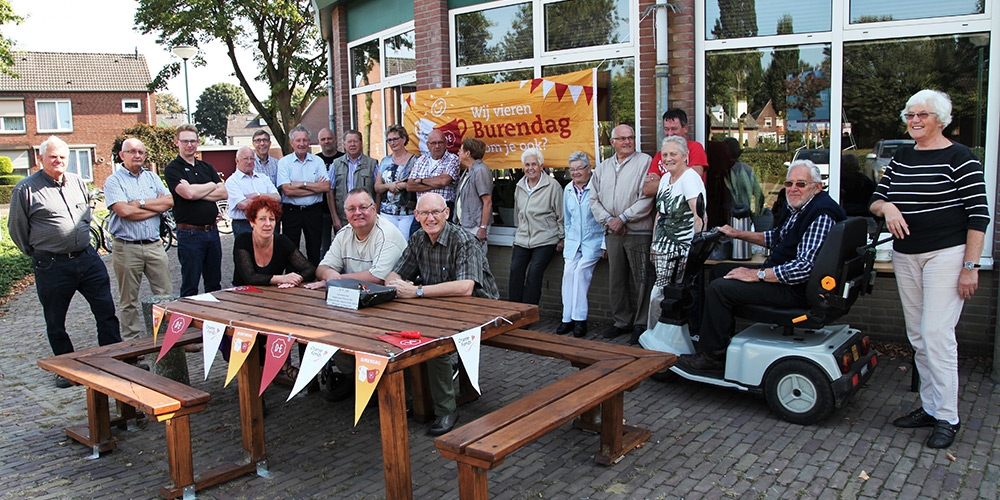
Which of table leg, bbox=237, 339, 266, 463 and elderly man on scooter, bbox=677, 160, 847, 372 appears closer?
table leg, bbox=237, 339, 266, 463

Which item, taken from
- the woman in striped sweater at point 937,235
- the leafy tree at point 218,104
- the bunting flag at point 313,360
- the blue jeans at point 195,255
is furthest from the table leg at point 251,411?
the leafy tree at point 218,104

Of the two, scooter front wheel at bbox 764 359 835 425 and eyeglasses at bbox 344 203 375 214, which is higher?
eyeglasses at bbox 344 203 375 214

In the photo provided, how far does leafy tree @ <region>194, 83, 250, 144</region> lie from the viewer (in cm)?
11200

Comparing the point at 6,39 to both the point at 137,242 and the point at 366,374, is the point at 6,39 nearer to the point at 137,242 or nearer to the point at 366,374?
the point at 137,242

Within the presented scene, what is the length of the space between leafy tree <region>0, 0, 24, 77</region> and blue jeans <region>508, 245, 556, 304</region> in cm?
2465

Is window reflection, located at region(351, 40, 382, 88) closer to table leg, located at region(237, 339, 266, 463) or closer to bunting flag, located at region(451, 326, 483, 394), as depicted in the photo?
table leg, located at region(237, 339, 266, 463)

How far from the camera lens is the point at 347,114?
436 inches

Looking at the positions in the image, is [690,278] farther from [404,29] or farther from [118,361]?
[404,29]

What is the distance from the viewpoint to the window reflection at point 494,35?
779 cm

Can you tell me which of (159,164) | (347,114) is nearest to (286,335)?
(347,114)

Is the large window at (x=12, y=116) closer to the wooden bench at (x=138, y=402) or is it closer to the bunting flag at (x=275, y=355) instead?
the wooden bench at (x=138, y=402)

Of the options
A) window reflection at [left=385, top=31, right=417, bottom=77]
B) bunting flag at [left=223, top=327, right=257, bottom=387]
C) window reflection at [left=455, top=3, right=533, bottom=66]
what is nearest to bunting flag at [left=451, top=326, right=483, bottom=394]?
bunting flag at [left=223, top=327, right=257, bottom=387]

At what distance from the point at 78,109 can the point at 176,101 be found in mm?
80986

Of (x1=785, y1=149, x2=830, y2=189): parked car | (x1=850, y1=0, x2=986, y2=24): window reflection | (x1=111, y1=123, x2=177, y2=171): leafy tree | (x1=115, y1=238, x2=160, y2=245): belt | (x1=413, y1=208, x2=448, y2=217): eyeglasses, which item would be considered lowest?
(x1=115, y1=238, x2=160, y2=245): belt
